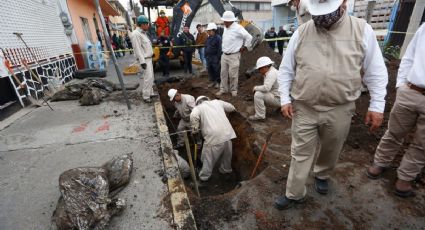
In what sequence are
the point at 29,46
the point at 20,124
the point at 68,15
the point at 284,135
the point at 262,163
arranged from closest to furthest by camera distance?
1. the point at 262,163
2. the point at 284,135
3. the point at 20,124
4. the point at 29,46
5. the point at 68,15

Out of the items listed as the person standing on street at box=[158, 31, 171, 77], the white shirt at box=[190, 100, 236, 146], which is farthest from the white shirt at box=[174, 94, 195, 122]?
the person standing on street at box=[158, 31, 171, 77]

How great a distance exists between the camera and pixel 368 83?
2012 millimetres

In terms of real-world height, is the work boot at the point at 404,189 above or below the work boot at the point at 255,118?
above

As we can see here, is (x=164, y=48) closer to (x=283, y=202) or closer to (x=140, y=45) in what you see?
(x=140, y=45)

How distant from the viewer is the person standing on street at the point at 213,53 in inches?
259

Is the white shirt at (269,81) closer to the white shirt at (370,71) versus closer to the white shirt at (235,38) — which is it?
the white shirt at (235,38)

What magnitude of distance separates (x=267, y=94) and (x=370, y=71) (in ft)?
9.24

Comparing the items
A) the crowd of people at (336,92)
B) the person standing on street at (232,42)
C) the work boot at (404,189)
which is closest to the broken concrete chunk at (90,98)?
the person standing on street at (232,42)

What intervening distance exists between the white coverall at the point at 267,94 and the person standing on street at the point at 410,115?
2301 millimetres

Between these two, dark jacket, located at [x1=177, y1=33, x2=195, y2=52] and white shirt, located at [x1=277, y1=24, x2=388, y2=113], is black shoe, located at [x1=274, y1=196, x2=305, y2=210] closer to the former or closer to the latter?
white shirt, located at [x1=277, y1=24, x2=388, y2=113]

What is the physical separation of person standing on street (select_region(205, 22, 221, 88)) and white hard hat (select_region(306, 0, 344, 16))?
197 inches

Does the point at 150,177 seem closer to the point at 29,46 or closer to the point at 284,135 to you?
the point at 284,135

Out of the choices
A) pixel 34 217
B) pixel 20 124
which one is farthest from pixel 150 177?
pixel 20 124

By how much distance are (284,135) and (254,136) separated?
55cm
